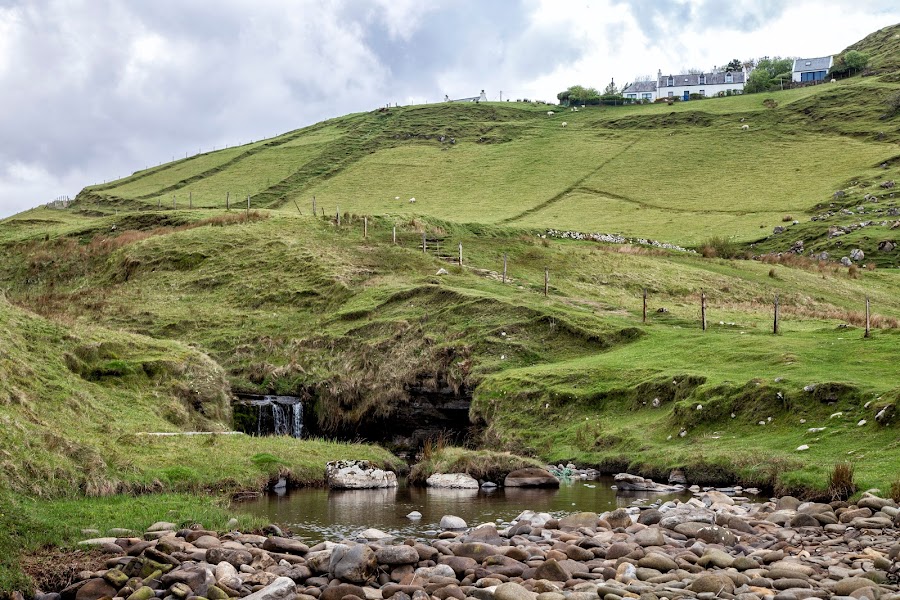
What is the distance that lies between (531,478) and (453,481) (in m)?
2.89

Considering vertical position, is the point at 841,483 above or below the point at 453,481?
above

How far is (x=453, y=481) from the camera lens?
32.5 meters

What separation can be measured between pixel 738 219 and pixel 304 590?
90.7m

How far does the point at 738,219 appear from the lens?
322 feet

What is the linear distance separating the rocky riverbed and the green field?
2.42 m

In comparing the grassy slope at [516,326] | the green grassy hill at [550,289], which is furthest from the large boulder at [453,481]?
the green grassy hill at [550,289]

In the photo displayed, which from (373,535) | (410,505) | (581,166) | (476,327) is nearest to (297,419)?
(476,327)

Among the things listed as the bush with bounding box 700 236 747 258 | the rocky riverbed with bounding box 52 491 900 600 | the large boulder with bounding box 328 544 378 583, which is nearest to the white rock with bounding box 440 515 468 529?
the rocky riverbed with bounding box 52 491 900 600

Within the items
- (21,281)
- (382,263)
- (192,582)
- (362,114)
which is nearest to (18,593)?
(192,582)

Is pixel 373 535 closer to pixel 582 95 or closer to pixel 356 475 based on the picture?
pixel 356 475

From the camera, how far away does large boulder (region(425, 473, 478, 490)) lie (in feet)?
106

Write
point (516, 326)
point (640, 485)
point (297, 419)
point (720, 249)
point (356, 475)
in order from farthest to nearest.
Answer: point (720, 249) < point (516, 326) < point (297, 419) < point (356, 475) < point (640, 485)

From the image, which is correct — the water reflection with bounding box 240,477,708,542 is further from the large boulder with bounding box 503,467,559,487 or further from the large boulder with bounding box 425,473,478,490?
the large boulder with bounding box 425,473,478,490

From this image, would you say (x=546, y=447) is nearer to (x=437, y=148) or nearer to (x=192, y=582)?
(x=192, y=582)
